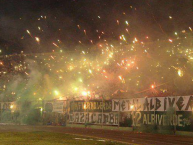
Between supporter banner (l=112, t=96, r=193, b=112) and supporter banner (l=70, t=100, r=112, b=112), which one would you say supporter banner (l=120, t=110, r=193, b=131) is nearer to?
supporter banner (l=112, t=96, r=193, b=112)

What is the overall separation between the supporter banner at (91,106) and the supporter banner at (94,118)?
16.9 inches

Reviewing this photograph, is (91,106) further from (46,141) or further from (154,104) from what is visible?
(46,141)

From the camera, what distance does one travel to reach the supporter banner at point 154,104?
1995 centimetres

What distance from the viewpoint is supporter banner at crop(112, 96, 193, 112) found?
1995 cm

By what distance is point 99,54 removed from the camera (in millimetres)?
38188

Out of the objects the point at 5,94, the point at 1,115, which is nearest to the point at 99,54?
the point at 1,115

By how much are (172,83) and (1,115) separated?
24.9 m

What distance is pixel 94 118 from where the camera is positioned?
2747 cm

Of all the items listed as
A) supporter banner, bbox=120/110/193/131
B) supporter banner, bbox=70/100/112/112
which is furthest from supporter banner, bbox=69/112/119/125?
supporter banner, bbox=120/110/193/131

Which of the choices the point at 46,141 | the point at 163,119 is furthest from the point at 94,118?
the point at 46,141

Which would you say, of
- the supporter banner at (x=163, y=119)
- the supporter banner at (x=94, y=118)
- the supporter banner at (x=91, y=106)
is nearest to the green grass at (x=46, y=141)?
the supporter banner at (x=163, y=119)

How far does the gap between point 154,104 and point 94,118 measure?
25.5 feet

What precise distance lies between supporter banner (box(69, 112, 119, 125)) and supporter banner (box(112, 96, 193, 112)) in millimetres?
973

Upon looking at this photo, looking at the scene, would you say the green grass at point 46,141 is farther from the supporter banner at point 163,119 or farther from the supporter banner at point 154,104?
the supporter banner at point 154,104
